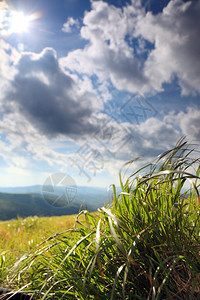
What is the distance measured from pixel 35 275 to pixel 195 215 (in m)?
1.78

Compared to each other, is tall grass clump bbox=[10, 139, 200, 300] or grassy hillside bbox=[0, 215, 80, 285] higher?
tall grass clump bbox=[10, 139, 200, 300]

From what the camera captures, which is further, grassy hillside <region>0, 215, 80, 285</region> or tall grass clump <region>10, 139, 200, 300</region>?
grassy hillside <region>0, 215, 80, 285</region>

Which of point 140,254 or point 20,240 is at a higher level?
point 140,254

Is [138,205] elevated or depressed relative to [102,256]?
elevated

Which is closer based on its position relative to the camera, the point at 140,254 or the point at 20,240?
the point at 140,254

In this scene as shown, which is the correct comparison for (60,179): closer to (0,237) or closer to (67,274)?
(0,237)

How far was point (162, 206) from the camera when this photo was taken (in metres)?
2.05

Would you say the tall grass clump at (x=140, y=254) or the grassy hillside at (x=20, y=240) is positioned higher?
the tall grass clump at (x=140, y=254)

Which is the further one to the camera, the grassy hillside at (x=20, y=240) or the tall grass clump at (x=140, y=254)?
the grassy hillside at (x=20, y=240)

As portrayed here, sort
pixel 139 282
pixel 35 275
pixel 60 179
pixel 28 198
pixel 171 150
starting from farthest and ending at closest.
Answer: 1. pixel 28 198
2. pixel 60 179
3. pixel 35 275
4. pixel 171 150
5. pixel 139 282

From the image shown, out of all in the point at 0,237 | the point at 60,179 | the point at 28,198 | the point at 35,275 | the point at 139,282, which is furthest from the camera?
the point at 28,198

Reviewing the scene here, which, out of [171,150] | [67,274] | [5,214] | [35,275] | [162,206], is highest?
[171,150]

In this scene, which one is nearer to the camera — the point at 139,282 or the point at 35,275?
the point at 139,282

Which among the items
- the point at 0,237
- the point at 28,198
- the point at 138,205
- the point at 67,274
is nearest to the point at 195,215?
the point at 138,205
